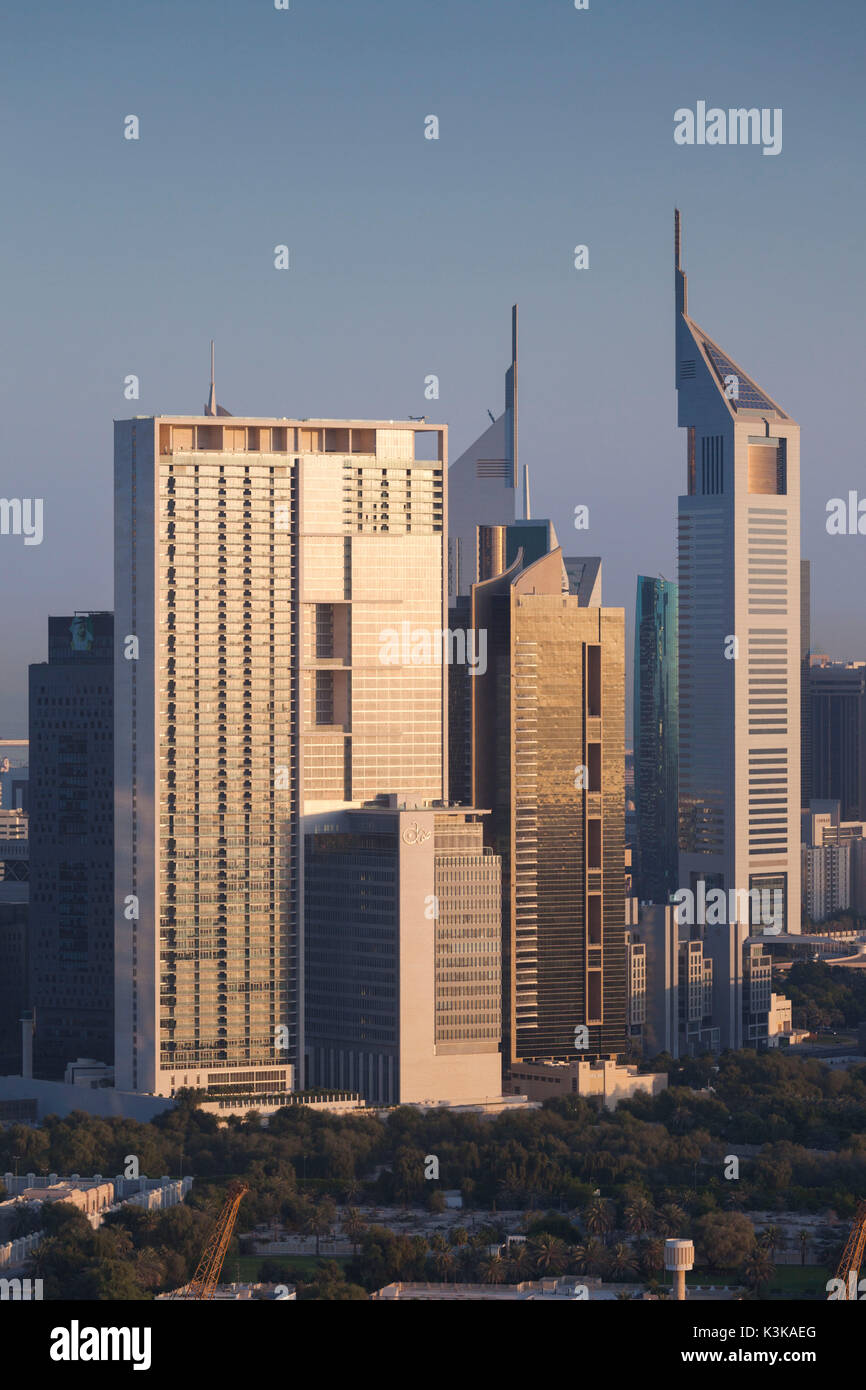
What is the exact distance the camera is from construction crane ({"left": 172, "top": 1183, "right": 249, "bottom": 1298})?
5909 centimetres

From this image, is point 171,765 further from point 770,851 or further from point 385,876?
point 770,851

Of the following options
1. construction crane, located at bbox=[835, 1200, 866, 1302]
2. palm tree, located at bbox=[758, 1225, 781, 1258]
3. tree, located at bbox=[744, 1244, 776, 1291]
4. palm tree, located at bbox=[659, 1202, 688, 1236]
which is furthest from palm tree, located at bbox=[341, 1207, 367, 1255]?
construction crane, located at bbox=[835, 1200, 866, 1302]

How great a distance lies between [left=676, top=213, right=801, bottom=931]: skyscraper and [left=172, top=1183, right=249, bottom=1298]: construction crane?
8590 centimetres

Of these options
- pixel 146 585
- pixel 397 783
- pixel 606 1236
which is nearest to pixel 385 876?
pixel 397 783

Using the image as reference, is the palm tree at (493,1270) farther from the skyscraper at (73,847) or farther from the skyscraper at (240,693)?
the skyscraper at (73,847)

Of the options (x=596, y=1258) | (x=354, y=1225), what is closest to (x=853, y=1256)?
(x=596, y=1258)

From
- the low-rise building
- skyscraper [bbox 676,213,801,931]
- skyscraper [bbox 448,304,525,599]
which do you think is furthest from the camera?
skyscraper [bbox 676,213,801,931]

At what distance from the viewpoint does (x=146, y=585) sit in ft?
309

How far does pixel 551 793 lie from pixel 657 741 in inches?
2263

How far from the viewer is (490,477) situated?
134625 mm

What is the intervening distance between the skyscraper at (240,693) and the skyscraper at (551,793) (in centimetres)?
586

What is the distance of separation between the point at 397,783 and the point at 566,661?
922cm

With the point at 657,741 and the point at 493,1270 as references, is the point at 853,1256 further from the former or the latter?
the point at 657,741

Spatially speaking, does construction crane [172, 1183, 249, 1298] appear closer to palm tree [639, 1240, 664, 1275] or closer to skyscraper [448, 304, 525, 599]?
palm tree [639, 1240, 664, 1275]
